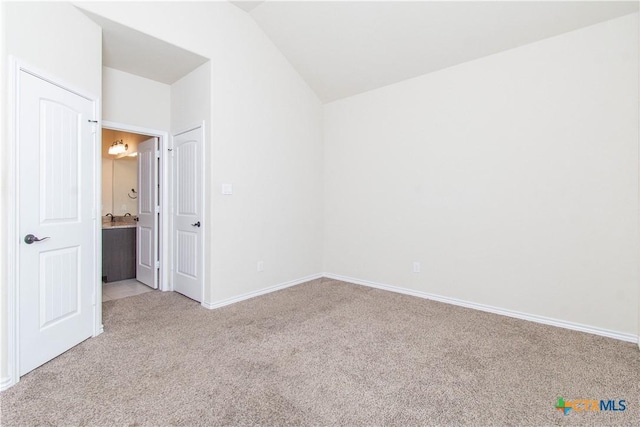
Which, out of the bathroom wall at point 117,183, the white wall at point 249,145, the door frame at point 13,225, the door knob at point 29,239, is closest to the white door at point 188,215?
the white wall at point 249,145

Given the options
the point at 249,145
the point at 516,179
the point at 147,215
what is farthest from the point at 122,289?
the point at 516,179

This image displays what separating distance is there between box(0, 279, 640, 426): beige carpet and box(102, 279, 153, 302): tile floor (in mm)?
722

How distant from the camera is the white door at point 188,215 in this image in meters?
3.62

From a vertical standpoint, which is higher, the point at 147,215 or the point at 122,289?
the point at 147,215

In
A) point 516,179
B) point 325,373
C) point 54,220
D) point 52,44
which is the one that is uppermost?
point 52,44

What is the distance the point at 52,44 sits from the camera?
227 centimetres

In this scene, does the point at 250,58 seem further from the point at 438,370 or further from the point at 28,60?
the point at 438,370

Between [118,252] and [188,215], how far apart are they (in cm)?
172

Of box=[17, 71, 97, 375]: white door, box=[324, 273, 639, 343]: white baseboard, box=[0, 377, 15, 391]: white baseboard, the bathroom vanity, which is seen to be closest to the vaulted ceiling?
box=[17, 71, 97, 375]: white door

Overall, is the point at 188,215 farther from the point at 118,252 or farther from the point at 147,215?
the point at 118,252

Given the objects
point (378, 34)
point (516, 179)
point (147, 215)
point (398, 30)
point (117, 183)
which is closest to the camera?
point (516, 179)

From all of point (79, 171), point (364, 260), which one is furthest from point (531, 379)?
point (79, 171)

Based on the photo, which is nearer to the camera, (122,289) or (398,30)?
(398,30)

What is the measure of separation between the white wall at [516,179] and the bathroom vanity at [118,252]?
3488 millimetres
